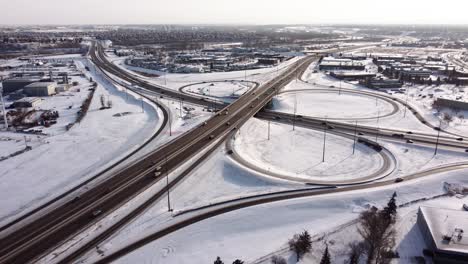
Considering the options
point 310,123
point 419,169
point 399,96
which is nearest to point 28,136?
point 310,123

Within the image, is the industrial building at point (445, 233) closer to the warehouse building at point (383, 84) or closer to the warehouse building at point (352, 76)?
the warehouse building at point (383, 84)

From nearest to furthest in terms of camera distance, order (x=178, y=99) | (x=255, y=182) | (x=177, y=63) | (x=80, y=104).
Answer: (x=255, y=182) → (x=80, y=104) → (x=178, y=99) → (x=177, y=63)

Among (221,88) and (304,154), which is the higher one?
(221,88)

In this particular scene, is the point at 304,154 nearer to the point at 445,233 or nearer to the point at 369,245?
the point at 369,245

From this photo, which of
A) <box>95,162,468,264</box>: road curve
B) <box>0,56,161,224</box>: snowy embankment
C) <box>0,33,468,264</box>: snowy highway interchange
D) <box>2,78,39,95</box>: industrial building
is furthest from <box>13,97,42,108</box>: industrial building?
<box>95,162,468,264</box>: road curve

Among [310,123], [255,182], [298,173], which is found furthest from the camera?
[310,123]

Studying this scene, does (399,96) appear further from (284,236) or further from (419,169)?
(284,236)

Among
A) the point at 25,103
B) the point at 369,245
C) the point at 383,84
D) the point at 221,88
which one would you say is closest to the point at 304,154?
the point at 369,245

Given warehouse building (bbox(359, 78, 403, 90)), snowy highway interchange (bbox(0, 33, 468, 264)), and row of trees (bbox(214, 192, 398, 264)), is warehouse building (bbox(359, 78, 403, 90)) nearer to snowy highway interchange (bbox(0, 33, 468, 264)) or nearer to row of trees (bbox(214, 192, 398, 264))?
snowy highway interchange (bbox(0, 33, 468, 264))

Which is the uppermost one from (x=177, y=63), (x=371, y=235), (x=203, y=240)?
(x=177, y=63)
